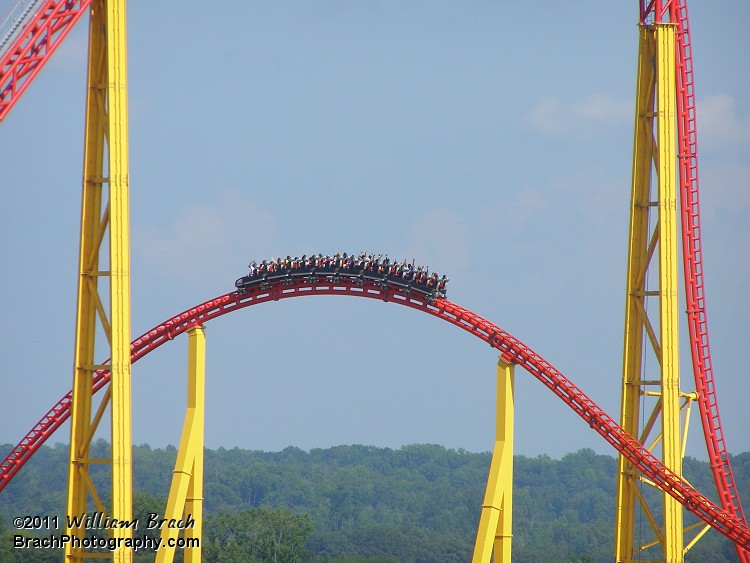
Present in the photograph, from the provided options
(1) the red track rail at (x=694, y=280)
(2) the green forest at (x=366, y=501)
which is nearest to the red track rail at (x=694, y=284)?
(1) the red track rail at (x=694, y=280)

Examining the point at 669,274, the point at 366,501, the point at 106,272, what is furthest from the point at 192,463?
the point at 366,501

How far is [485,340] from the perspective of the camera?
24547 millimetres

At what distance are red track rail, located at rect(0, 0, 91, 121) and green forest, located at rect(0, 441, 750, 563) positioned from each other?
29612mm

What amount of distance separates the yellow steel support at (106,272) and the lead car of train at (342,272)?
3.71 metres

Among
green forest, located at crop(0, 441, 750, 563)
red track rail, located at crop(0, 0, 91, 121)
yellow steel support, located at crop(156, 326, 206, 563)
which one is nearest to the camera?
red track rail, located at crop(0, 0, 91, 121)

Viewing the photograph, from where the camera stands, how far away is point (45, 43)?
18828 millimetres

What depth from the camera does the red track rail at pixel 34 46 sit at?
704 inches

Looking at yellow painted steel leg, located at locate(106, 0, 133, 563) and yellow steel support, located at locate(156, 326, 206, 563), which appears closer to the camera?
yellow painted steel leg, located at locate(106, 0, 133, 563)

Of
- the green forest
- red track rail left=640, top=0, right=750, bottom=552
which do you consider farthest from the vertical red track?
the green forest

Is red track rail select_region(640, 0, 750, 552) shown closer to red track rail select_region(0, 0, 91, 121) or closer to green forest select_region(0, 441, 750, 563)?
red track rail select_region(0, 0, 91, 121)

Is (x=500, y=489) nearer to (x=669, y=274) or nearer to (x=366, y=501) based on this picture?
(x=669, y=274)

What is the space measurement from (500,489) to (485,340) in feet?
8.68

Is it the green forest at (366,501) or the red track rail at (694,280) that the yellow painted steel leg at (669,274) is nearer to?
the red track rail at (694,280)

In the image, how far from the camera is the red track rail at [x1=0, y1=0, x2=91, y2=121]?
58.6 ft
